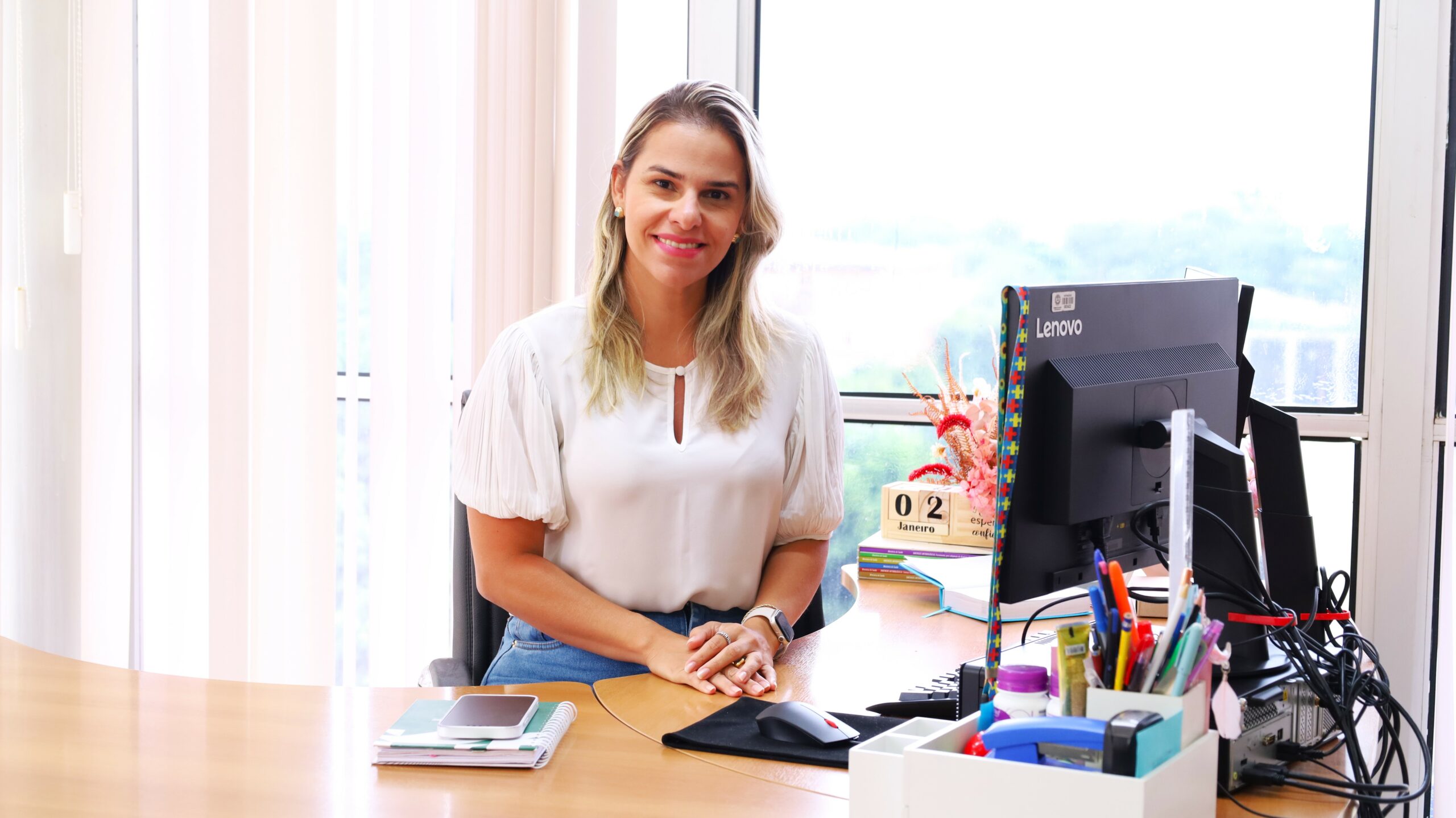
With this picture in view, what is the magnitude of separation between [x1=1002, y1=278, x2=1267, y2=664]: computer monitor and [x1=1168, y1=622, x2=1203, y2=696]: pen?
25 cm

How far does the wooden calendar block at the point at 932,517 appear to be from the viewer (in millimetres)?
2176

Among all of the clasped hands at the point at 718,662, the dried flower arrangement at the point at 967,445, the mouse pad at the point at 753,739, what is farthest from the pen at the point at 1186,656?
the dried flower arrangement at the point at 967,445

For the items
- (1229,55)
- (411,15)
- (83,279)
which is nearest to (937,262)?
(1229,55)

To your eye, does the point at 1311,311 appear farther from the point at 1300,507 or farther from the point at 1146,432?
the point at 1146,432

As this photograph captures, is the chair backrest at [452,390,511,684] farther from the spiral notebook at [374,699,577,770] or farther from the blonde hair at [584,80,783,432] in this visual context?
Answer: the spiral notebook at [374,699,577,770]

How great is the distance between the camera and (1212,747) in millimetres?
1005

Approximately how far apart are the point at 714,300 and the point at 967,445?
1.89ft

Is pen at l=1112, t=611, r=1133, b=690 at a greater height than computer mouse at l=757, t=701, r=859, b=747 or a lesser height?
greater

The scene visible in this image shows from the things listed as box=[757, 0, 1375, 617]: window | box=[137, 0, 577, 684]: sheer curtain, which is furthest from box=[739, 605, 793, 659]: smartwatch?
box=[137, 0, 577, 684]: sheer curtain

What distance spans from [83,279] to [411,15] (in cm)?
91

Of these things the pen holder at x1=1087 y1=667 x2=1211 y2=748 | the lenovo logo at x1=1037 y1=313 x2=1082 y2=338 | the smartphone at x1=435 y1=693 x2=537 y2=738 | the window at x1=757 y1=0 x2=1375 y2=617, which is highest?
the window at x1=757 y1=0 x2=1375 y2=617

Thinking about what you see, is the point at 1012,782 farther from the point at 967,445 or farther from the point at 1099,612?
the point at 967,445

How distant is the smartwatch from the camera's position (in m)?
1.68

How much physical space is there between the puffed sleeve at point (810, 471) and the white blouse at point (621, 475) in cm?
6
